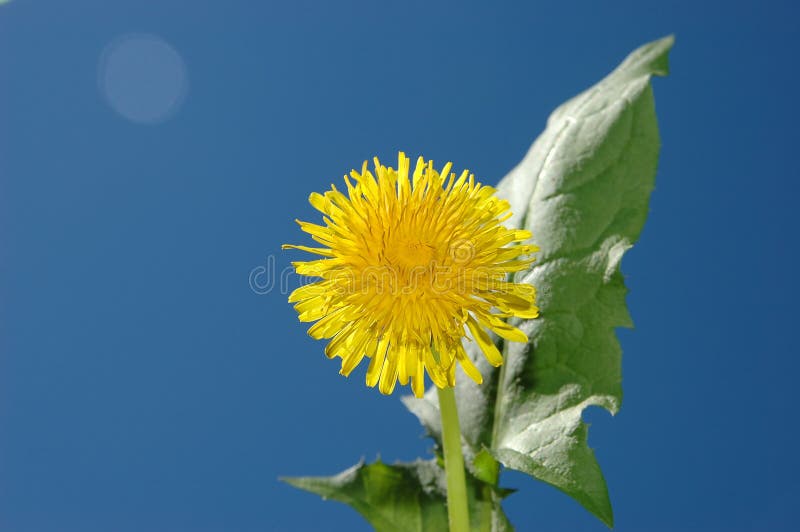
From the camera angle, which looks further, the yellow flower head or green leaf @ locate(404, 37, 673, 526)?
green leaf @ locate(404, 37, 673, 526)

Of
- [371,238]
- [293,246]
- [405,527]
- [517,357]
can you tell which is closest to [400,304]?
[371,238]

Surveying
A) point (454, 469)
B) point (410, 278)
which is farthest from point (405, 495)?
point (410, 278)

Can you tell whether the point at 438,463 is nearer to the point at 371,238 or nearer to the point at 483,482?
the point at 483,482

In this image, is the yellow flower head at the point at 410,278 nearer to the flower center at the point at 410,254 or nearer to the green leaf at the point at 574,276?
the flower center at the point at 410,254

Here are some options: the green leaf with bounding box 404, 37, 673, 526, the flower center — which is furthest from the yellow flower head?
the green leaf with bounding box 404, 37, 673, 526

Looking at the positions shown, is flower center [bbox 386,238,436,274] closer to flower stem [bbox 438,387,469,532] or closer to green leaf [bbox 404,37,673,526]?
flower stem [bbox 438,387,469,532]

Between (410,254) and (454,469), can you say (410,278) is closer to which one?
(410,254)
